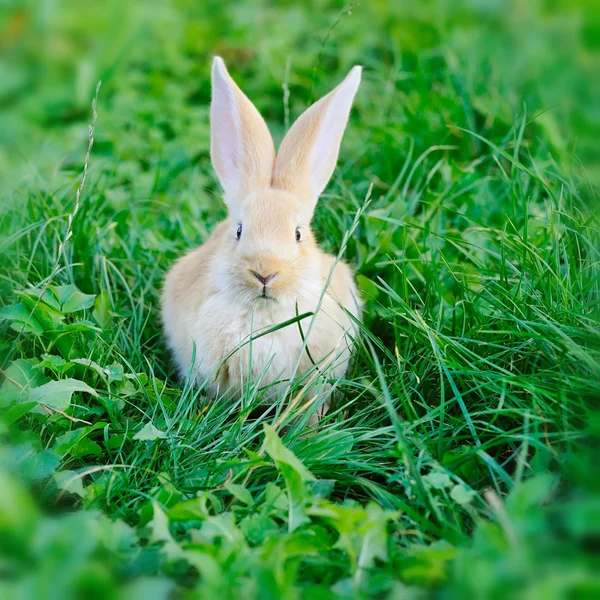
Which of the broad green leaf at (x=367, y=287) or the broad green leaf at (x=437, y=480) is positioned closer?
the broad green leaf at (x=437, y=480)

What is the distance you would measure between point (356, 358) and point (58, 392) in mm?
1201

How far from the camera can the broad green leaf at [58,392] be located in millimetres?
2844

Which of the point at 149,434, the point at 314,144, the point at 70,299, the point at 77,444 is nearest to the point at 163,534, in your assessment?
the point at 149,434

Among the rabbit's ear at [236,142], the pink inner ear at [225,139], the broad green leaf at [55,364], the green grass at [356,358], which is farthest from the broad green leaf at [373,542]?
the pink inner ear at [225,139]

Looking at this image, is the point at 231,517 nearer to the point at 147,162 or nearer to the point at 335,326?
the point at 335,326

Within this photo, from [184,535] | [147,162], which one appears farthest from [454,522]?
[147,162]

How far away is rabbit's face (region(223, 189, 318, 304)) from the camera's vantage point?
9.93 feet

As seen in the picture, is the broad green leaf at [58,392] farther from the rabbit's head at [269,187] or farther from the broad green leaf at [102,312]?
the rabbit's head at [269,187]

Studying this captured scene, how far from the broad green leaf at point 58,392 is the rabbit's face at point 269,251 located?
71cm

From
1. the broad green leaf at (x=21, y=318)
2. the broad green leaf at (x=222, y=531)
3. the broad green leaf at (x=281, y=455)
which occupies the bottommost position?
the broad green leaf at (x=222, y=531)

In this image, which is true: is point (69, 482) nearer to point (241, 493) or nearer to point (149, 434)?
point (149, 434)

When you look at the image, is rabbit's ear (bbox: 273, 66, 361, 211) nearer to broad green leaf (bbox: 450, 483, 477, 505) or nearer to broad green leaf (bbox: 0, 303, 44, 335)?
broad green leaf (bbox: 0, 303, 44, 335)

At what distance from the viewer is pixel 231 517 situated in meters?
2.34

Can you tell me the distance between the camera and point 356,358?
3.30 m
